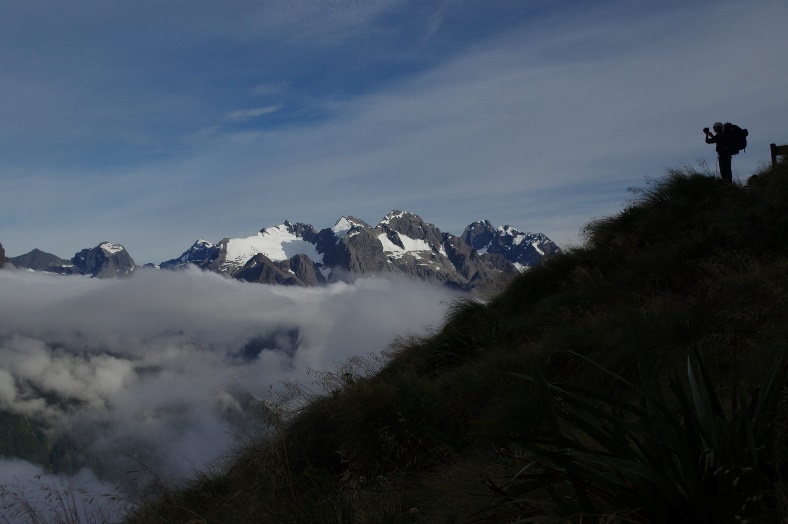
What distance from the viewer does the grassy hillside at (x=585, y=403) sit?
2969mm

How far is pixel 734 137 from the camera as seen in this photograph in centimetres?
1380

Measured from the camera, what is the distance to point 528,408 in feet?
17.6

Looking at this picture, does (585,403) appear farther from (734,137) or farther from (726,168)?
(734,137)

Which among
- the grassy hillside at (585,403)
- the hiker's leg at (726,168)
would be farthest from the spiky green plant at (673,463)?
the hiker's leg at (726,168)

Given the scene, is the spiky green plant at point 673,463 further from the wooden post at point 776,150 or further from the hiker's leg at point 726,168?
the wooden post at point 776,150

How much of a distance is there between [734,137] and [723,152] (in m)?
0.62

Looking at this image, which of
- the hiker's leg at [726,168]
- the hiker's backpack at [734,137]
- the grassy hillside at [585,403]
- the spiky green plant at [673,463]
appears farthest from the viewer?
the hiker's backpack at [734,137]

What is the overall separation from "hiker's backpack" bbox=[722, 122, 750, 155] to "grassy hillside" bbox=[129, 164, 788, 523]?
1622 mm

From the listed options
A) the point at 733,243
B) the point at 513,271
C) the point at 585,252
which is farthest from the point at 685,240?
the point at 513,271

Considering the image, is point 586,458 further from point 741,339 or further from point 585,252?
point 585,252

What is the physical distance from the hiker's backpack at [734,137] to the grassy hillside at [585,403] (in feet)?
5.32

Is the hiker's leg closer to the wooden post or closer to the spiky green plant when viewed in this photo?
the wooden post

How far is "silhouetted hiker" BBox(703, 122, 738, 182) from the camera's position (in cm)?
1323

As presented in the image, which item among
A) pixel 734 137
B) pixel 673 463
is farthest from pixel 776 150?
pixel 673 463
